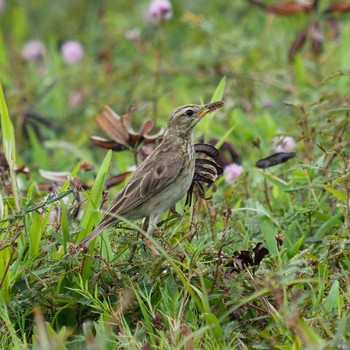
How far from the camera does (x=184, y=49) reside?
31.9 ft

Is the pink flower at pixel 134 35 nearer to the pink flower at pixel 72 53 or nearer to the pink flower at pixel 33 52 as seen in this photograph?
the pink flower at pixel 72 53

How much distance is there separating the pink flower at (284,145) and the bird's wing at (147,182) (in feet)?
3.14

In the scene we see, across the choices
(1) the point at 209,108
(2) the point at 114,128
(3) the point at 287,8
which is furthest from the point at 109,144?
(3) the point at 287,8

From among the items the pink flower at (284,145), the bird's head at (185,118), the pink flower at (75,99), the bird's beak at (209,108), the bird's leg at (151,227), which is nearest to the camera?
the bird's leg at (151,227)

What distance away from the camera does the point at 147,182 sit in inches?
193

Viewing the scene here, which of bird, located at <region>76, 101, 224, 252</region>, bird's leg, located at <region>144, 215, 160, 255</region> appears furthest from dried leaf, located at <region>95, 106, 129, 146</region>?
bird's leg, located at <region>144, 215, 160, 255</region>

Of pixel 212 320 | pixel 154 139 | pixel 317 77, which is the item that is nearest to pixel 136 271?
pixel 212 320

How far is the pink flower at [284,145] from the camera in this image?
5750 mm

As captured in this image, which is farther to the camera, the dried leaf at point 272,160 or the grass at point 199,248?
the dried leaf at point 272,160

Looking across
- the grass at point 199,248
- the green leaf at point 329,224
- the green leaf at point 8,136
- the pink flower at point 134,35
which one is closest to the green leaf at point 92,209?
the grass at point 199,248

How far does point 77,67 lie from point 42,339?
617cm

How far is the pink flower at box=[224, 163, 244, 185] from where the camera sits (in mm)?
5773

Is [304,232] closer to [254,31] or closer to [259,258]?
[259,258]

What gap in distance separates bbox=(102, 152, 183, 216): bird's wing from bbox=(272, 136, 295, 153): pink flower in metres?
0.96
